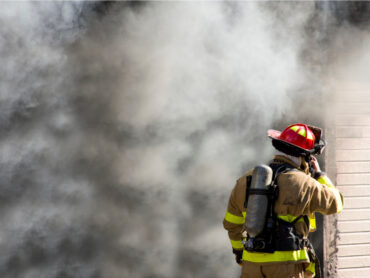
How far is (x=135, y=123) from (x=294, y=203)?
7.84 ft

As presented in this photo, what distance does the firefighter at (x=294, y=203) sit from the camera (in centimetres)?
303

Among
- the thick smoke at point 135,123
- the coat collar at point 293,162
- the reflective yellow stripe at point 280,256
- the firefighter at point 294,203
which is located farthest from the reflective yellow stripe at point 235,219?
the thick smoke at point 135,123

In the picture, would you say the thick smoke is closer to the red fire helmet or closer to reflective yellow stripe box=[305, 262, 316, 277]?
the red fire helmet

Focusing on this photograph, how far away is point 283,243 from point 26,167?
8.99 ft

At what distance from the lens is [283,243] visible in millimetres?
3035

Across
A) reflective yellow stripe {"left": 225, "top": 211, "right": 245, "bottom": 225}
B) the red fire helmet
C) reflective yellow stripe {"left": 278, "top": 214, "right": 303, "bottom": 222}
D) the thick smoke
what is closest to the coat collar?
the red fire helmet

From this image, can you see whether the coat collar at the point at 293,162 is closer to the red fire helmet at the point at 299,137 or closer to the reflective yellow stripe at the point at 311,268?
the red fire helmet at the point at 299,137

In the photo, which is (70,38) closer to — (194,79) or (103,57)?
(103,57)

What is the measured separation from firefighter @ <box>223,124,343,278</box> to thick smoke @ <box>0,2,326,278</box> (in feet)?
6.28

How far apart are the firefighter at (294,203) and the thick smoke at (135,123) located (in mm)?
1913

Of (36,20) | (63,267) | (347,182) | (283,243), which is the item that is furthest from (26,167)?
(347,182)

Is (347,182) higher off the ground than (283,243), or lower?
higher

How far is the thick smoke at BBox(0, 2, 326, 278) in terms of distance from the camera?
4.61 meters

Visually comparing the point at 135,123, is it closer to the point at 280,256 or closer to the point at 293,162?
the point at 293,162
